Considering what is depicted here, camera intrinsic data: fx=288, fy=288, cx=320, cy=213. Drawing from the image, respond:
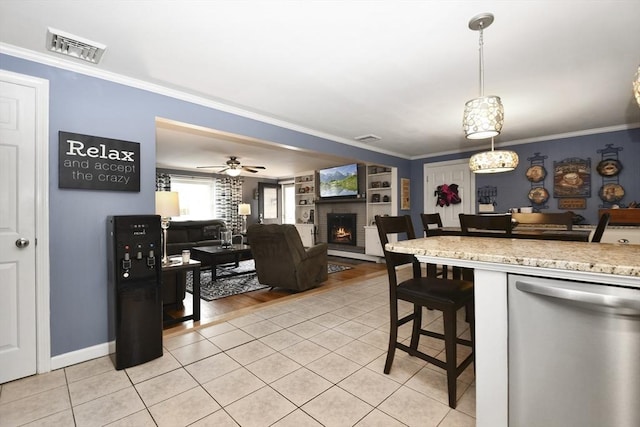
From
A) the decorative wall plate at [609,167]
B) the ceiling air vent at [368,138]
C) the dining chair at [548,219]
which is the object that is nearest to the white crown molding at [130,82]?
the ceiling air vent at [368,138]

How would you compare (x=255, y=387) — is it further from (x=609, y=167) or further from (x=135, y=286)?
(x=609, y=167)

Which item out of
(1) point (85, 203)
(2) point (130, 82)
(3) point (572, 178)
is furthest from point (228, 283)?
(3) point (572, 178)

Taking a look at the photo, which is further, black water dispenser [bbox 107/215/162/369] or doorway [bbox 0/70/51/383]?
black water dispenser [bbox 107/215/162/369]

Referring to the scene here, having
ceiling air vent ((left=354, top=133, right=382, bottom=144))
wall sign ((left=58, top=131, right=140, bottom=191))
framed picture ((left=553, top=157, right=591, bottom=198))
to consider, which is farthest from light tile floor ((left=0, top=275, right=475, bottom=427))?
framed picture ((left=553, top=157, right=591, bottom=198))

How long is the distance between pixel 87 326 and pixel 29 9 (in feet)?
7.25

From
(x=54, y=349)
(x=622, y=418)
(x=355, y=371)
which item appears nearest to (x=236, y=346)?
(x=355, y=371)

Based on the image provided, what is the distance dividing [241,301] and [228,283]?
1.01 m

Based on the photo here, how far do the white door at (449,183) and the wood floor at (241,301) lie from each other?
187 centimetres

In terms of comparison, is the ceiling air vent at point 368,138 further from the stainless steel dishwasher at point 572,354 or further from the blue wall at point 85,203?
the stainless steel dishwasher at point 572,354

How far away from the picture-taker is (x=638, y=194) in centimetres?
404

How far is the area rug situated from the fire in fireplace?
4.69ft

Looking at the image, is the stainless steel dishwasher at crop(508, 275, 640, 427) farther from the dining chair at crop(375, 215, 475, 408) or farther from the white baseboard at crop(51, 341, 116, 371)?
the white baseboard at crop(51, 341, 116, 371)

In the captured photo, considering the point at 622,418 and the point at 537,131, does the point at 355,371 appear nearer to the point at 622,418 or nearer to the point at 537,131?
the point at 622,418

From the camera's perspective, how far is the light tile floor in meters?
1.63
